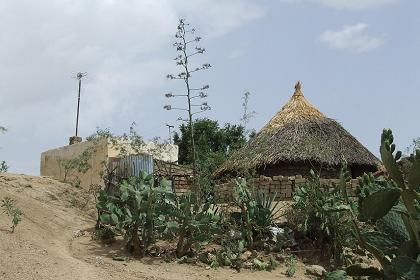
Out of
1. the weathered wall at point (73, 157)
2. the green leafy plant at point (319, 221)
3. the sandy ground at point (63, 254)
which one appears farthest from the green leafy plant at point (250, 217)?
the weathered wall at point (73, 157)

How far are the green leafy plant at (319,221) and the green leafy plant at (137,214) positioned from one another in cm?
188

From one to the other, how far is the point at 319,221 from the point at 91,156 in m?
7.49

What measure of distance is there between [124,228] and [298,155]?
7.89 m

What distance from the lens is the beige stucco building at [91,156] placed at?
1291cm

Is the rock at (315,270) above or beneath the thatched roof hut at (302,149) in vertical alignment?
beneath

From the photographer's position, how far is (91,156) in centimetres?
1416

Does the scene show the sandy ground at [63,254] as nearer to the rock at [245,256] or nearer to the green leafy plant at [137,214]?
the green leafy plant at [137,214]

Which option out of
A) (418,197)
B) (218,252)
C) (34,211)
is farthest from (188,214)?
(418,197)

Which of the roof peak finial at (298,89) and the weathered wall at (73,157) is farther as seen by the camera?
the roof peak finial at (298,89)

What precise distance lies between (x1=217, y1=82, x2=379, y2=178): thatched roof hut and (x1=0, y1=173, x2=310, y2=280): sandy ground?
550cm

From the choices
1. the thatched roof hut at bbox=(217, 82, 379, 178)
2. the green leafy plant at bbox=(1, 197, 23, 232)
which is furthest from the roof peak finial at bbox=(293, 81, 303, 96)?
the green leafy plant at bbox=(1, 197, 23, 232)

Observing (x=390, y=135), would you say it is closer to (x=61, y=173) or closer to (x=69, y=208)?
(x=69, y=208)

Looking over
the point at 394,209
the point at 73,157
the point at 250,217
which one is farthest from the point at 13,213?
the point at 73,157

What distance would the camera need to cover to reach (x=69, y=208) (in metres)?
9.24
